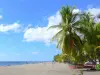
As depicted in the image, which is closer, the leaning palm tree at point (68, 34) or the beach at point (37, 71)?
the beach at point (37, 71)

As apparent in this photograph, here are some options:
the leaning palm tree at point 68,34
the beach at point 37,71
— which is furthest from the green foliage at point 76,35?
the beach at point 37,71

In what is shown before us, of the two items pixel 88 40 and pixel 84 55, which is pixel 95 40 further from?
pixel 84 55

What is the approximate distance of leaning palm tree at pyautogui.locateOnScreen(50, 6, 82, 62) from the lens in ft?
116

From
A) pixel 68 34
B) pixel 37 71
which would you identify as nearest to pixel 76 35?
pixel 68 34

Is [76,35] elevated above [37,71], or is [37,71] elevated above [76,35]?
[76,35]

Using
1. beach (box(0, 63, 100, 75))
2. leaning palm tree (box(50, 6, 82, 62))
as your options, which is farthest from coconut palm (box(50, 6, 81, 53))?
beach (box(0, 63, 100, 75))

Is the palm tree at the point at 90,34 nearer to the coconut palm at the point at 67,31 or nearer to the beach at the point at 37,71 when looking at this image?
the coconut palm at the point at 67,31

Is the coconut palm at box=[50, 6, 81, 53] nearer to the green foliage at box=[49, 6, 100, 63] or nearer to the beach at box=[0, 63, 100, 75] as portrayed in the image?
the green foliage at box=[49, 6, 100, 63]

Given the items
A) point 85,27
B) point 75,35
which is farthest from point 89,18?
point 75,35

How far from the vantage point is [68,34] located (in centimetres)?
3569

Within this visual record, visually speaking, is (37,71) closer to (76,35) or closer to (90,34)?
(76,35)

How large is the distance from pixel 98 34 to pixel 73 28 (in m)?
4.39

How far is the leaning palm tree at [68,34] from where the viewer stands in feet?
116

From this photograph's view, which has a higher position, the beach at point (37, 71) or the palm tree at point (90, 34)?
the palm tree at point (90, 34)
